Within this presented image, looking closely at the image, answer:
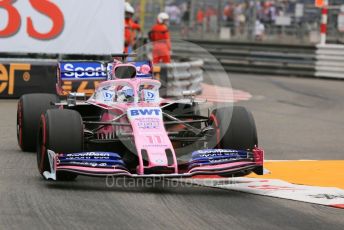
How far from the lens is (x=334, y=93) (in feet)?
68.4

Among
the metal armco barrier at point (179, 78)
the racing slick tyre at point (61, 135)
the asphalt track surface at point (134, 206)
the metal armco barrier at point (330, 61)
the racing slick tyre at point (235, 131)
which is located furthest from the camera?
the metal armco barrier at point (330, 61)

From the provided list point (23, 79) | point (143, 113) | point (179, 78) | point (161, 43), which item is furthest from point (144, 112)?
point (161, 43)

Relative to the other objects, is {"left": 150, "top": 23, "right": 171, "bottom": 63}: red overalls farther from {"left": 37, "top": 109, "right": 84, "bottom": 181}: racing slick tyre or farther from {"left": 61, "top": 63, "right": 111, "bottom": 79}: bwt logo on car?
{"left": 37, "top": 109, "right": 84, "bottom": 181}: racing slick tyre

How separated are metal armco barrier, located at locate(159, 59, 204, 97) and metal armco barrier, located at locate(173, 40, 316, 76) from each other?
16.2ft

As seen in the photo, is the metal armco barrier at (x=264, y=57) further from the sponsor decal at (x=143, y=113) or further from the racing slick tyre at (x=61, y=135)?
the racing slick tyre at (x=61, y=135)

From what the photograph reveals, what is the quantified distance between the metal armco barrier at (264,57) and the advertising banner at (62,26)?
6354 millimetres

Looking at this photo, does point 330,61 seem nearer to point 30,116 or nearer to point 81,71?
point 81,71

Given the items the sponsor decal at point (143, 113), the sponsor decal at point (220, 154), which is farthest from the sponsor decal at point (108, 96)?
the sponsor decal at point (220, 154)

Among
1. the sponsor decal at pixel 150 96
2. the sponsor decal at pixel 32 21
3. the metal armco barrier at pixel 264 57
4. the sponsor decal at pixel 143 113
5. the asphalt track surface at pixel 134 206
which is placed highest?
the sponsor decal at pixel 32 21

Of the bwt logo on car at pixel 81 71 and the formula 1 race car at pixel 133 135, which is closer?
the formula 1 race car at pixel 133 135

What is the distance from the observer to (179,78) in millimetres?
19094

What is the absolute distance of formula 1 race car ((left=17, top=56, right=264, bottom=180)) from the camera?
27.0ft

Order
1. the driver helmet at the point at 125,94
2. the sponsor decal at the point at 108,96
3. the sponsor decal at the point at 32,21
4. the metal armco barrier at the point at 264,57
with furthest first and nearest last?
the metal armco barrier at the point at 264,57 < the sponsor decal at the point at 32,21 < the sponsor decal at the point at 108,96 < the driver helmet at the point at 125,94

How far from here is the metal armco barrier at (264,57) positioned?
25156 mm
